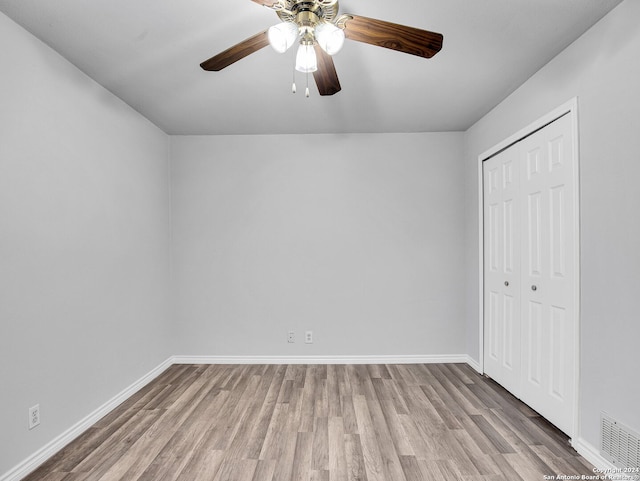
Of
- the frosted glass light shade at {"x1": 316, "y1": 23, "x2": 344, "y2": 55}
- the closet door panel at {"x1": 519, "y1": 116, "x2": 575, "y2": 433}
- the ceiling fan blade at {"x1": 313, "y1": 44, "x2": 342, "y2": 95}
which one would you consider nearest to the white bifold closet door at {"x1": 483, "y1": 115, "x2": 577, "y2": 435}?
the closet door panel at {"x1": 519, "y1": 116, "x2": 575, "y2": 433}

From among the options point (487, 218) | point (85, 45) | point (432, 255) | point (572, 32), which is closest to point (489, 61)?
point (572, 32)

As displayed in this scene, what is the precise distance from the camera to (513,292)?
301cm

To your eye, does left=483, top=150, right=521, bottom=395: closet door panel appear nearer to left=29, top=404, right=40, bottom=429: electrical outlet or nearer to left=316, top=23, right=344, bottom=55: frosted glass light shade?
left=316, top=23, right=344, bottom=55: frosted glass light shade

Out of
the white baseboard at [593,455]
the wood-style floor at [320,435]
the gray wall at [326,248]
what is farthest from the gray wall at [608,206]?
the gray wall at [326,248]

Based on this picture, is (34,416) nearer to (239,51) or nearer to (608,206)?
(239,51)

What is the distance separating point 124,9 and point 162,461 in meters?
2.47

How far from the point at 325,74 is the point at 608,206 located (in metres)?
1.64

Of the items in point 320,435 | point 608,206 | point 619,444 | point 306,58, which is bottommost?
point 320,435

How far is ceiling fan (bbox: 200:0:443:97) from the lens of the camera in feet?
4.84

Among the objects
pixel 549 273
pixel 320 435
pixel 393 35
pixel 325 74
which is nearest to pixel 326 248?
pixel 320 435

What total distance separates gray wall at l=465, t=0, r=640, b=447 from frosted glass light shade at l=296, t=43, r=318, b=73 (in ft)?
5.16

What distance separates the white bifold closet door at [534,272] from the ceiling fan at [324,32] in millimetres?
1380

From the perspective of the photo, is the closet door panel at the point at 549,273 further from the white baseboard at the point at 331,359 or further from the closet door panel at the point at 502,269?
the white baseboard at the point at 331,359

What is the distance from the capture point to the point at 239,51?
169 centimetres
